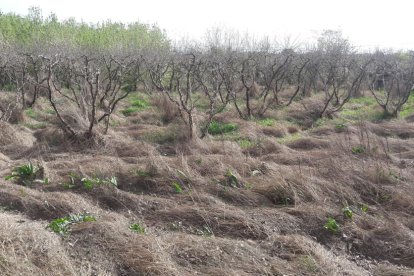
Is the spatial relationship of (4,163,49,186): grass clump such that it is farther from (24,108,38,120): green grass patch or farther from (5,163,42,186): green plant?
(24,108,38,120): green grass patch

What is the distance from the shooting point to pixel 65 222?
4.01 meters

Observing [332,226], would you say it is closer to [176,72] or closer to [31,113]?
[31,113]

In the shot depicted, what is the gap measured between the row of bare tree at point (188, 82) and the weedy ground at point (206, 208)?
126cm

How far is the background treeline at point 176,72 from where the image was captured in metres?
9.58

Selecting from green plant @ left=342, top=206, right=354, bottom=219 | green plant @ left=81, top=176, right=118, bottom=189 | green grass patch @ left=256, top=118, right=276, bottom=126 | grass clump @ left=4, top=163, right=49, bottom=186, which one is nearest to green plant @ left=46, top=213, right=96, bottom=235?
green plant @ left=81, top=176, right=118, bottom=189

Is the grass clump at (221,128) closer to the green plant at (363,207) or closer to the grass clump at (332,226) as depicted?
the green plant at (363,207)

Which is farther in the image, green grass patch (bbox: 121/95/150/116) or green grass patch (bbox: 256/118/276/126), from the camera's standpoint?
green grass patch (bbox: 121/95/150/116)

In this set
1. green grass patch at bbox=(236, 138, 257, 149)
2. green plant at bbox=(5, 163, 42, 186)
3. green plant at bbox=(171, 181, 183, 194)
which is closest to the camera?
green plant at bbox=(171, 181, 183, 194)

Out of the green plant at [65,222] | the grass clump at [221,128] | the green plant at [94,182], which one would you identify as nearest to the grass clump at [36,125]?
the grass clump at [221,128]

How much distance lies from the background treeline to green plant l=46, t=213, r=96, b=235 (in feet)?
12.2

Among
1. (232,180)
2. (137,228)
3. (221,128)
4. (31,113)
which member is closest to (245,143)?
(221,128)

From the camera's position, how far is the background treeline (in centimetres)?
958

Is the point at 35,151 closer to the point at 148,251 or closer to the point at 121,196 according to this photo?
the point at 121,196

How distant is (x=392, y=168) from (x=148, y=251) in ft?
13.4
